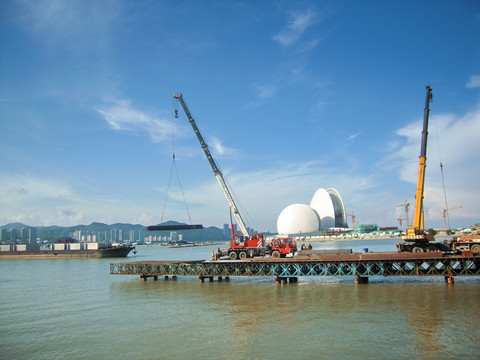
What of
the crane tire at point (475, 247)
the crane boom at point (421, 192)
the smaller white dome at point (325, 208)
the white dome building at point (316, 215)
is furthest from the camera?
the smaller white dome at point (325, 208)

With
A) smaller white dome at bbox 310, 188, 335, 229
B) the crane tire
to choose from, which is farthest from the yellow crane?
smaller white dome at bbox 310, 188, 335, 229

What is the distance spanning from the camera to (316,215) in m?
172

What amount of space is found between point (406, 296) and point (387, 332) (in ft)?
30.1

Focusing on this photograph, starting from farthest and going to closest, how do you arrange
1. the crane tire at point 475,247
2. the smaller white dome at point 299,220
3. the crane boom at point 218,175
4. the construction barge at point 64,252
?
the smaller white dome at point 299,220
the construction barge at point 64,252
the crane boom at point 218,175
the crane tire at point 475,247

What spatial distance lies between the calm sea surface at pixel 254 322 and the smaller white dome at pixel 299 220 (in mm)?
138816

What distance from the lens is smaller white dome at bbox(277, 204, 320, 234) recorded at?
16950cm

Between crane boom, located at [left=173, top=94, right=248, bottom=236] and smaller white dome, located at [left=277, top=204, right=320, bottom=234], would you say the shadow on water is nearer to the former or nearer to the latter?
crane boom, located at [left=173, top=94, right=248, bottom=236]

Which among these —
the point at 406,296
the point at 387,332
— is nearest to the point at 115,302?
the point at 387,332

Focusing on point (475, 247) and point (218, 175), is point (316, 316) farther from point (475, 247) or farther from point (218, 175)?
point (218, 175)

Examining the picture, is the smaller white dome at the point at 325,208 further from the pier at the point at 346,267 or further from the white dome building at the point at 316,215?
the pier at the point at 346,267

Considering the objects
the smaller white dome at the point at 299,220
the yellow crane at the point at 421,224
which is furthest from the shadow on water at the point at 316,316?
the smaller white dome at the point at 299,220

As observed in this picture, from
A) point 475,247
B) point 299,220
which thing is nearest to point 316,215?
point 299,220

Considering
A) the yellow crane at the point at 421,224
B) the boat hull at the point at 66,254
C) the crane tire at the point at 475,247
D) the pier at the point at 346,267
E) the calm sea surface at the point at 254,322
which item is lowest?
the boat hull at the point at 66,254

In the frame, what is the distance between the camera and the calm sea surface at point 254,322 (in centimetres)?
1477
